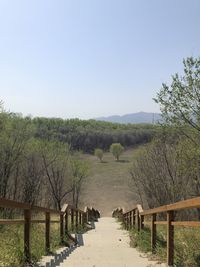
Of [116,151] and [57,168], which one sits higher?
[116,151]

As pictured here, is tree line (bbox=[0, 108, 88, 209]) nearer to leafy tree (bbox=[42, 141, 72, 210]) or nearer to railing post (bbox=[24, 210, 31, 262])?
leafy tree (bbox=[42, 141, 72, 210])

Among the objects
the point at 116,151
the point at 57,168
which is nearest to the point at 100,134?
the point at 116,151

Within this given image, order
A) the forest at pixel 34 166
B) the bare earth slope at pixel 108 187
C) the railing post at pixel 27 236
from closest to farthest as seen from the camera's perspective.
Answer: the railing post at pixel 27 236
the forest at pixel 34 166
the bare earth slope at pixel 108 187

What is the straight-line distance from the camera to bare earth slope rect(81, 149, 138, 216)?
6825cm

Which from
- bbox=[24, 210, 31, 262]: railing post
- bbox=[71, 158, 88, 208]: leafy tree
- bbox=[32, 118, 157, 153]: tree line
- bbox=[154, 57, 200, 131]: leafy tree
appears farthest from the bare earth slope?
bbox=[24, 210, 31, 262]: railing post

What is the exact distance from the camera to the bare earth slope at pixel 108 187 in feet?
224

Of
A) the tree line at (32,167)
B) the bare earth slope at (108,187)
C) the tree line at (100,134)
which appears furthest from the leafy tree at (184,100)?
the tree line at (100,134)

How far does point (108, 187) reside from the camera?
8369 centimetres

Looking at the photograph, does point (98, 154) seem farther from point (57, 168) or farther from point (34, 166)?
point (34, 166)

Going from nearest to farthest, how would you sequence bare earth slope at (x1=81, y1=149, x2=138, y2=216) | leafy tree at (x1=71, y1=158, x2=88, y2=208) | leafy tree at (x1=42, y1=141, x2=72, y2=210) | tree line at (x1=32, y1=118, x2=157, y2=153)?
leafy tree at (x1=42, y1=141, x2=72, y2=210), leafy tree at (x1=71, y1=158, x2=88, y2=208), bare earth slope at (x1=81, y1=149, x2=138, y2=216), tree line at (x1=32, y1=118, x2=157, y2=153)

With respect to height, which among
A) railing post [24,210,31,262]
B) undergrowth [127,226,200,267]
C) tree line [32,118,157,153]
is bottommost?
undergrowth [127,226,200,267]

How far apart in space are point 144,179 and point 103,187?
50910mm

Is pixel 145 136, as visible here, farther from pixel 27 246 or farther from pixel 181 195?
pixel 27 246

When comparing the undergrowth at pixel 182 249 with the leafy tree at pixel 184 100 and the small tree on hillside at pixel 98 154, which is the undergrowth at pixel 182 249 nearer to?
the leafy tree at pixel 184 100
